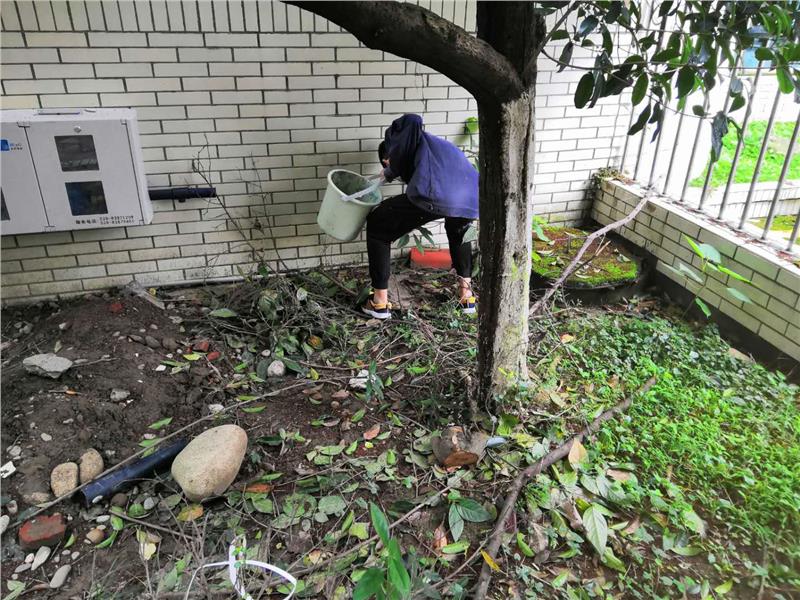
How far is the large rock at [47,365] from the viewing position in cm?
331

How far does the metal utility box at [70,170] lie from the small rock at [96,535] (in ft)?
6.77

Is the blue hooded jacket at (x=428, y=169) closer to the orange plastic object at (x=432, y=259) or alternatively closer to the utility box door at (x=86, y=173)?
the orange plastic object at (x=432, y=259)

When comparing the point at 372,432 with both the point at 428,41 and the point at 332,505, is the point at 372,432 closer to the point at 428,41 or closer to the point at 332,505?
the point at 332,505

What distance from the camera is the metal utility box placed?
3594 millimetres

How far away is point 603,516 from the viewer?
261cm

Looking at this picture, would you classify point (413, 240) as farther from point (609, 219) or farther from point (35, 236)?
point (35, 236)

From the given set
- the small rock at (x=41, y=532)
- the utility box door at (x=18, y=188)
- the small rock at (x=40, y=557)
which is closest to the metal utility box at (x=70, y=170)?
the utility box door at (x=18, y=188)

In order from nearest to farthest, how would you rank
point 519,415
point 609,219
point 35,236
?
1. point 519,415
2. point 35,236
3. point 609,219

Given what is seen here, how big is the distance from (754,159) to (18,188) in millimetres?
7370

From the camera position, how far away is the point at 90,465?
284cm

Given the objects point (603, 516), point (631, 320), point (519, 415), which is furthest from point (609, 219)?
point (603, 516)

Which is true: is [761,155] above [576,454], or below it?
above

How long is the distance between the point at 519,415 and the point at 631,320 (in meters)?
1.51

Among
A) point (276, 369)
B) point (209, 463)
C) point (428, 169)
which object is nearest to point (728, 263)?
point (428, 169)
